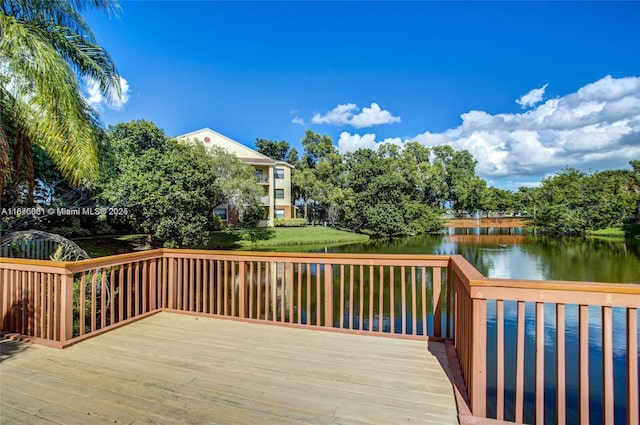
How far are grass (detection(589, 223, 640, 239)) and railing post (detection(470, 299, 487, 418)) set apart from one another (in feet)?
96.1

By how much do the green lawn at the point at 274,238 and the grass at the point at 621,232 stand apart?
61.7 feet

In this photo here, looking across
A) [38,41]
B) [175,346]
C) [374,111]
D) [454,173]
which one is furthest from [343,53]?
[454,173]

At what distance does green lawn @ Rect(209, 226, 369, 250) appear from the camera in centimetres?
1745

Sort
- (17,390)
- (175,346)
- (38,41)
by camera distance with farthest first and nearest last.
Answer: (38,41) → (175,346) → (17,390)

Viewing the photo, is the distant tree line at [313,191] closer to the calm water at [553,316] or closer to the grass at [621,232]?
the grass at [621,232]

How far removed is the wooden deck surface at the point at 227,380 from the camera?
75.2 inches

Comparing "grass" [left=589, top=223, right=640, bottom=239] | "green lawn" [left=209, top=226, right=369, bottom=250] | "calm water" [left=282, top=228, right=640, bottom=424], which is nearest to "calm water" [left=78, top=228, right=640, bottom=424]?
"calm water" [left=282, top=228, right=640, bottom=424]

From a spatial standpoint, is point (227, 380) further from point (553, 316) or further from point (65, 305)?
point (553, 316)

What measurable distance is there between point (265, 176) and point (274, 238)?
6534 millimetres

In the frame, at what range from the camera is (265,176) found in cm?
2445

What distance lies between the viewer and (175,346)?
9.77ft

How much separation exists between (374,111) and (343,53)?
Result: 21.1 metres

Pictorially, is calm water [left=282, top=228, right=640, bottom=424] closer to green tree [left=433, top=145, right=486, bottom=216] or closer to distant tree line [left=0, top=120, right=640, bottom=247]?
distant tree line [left=0, top=120, right=640, bottom=247]

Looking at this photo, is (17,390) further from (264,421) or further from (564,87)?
(564,87)
